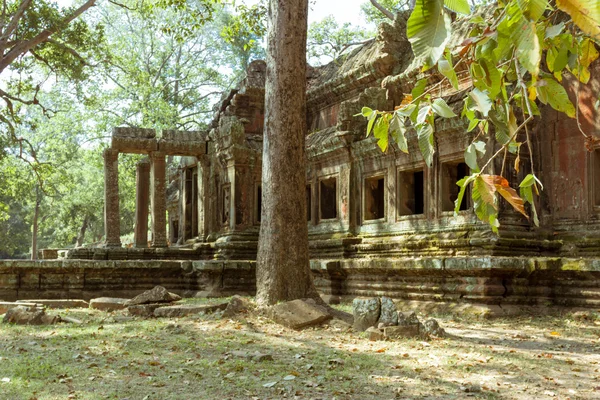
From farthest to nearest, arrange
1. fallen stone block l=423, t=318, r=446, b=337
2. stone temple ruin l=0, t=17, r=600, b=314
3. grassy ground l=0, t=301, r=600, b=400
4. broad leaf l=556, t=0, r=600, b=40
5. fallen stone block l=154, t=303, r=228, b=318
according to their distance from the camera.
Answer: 1. stone temple ruin l=0, t=17, r=600, b=314
2. fallen stone block l=154, t=303, r=228, b=318
3. fallen stone block l=423, t=318, r=446, b=337
4. grassy ground l=0, t=301, r=600, b=400
5. broad leaf l=556, t=0, r=600, b=40

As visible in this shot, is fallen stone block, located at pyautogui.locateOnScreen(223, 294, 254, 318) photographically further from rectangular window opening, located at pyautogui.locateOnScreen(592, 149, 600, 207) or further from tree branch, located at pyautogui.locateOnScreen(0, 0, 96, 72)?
tree branch, located at pyautogui.locateOnScreen(0, 0, 96, 72)

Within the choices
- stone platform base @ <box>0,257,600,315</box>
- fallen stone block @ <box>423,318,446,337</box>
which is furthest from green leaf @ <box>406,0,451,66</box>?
stone platform base @ <box>0,257,600,315</box>

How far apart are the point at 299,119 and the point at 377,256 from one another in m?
4.50

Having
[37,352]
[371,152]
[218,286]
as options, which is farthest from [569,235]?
[37,352]

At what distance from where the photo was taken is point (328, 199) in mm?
15008

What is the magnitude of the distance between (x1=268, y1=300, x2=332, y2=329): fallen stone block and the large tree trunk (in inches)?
20.2

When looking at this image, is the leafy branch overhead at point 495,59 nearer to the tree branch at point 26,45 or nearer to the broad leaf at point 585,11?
the broad leaf at point 585,11

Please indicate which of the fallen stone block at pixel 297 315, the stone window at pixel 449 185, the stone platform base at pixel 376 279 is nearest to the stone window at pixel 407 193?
the stone window at pixel 449 185

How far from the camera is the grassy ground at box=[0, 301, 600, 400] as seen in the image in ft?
15.2

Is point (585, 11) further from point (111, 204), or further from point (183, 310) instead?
point (111, 204)

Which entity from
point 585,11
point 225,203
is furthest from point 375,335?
point 225,203

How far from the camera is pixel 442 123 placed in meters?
10.9

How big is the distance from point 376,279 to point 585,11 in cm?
952

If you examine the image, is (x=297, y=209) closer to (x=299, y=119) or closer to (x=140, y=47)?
(x=299, y=119)
